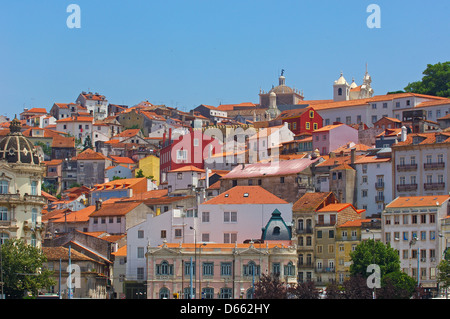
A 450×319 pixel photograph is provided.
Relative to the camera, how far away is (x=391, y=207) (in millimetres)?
112312

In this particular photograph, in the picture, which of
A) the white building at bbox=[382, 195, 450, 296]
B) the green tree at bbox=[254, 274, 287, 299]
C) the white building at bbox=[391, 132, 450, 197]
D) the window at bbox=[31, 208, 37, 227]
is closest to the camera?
the green tree at bbox=[254, 274, 287, 299]

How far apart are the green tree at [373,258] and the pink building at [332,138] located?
46771mm

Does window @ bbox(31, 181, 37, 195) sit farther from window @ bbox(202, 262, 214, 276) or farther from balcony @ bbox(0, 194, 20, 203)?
window @ bbox(202, 262, 214, 276)

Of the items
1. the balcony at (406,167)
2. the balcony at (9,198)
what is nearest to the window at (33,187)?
the balcony at (9,198)

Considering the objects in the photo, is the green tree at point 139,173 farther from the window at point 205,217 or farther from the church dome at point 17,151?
the church dome at point 17,151

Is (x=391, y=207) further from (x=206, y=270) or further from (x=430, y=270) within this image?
(x=206, y=270)

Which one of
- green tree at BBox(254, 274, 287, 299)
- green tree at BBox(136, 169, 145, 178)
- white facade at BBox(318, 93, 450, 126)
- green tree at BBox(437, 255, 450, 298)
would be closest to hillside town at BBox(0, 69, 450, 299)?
green tree at BBox(437, 255, 450, 298)

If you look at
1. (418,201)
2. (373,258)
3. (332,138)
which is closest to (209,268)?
(373,258)

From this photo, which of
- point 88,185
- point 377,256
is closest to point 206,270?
point 377,256

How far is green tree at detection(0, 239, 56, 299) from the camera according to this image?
90875 mm

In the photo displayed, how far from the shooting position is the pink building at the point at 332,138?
5940 inches

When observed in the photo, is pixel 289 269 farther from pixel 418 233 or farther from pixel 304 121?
pixel 304 121

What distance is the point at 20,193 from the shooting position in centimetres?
9900

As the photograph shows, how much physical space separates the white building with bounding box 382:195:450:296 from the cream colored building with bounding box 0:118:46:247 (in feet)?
114
